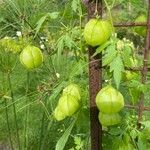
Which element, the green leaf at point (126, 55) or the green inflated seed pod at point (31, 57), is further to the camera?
the green inflated seed pod at point (31, 57)

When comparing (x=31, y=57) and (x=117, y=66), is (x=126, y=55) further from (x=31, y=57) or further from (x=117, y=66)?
(x=31, y=57)

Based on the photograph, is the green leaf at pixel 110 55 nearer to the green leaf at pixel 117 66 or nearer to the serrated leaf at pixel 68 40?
the green leaf at pixel 117 66

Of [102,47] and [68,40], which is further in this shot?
[68,40]

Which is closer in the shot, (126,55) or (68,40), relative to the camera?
(126,55)

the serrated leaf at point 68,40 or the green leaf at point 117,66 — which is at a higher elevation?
the serrated leaf at point 68,40

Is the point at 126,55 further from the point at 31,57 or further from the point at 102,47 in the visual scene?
the point at 31,57

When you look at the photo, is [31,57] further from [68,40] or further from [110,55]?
[110,55]

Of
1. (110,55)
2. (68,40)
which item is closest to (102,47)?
(110,55)

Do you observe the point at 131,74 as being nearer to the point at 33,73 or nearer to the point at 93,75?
the point at 93,75

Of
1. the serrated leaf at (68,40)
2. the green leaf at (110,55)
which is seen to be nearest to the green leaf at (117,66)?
the green leaf at (110,55)

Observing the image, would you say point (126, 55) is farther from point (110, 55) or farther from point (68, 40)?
point (68, 40)

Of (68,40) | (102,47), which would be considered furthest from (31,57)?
(102,47)
